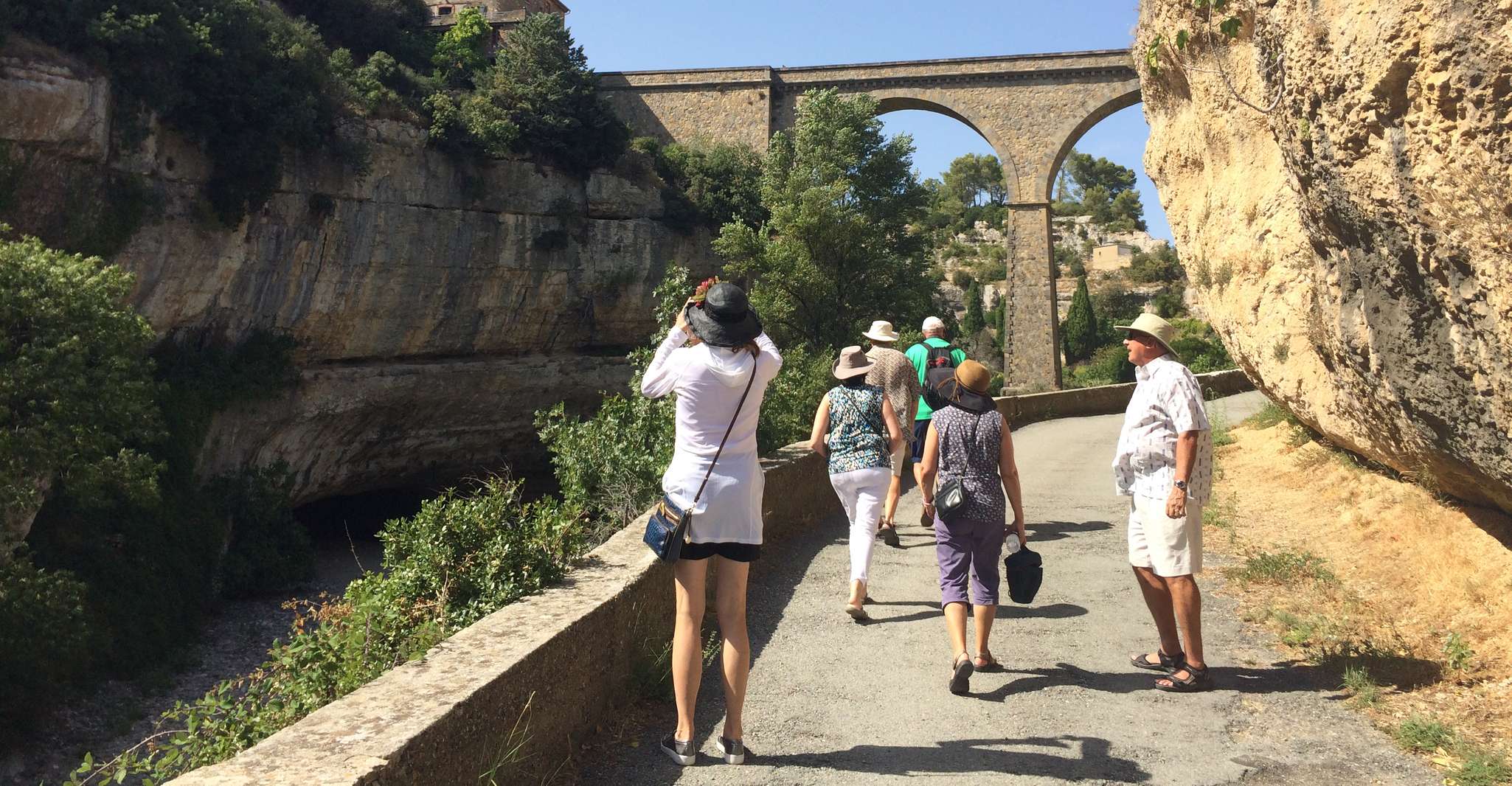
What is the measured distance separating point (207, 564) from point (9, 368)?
8.16 meters

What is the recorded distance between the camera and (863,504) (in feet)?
20.0

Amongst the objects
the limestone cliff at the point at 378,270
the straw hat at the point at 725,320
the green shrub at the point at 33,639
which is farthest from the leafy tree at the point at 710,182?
the straw hat at the point at 725,320

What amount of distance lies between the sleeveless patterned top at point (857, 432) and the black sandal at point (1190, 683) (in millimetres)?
1938

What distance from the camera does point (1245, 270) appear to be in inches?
326

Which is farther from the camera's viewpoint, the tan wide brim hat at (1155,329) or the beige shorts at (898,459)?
the beige shorts at (898,459)

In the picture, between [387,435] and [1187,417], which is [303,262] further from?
[1187,417]

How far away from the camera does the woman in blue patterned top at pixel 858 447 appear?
6016 mm

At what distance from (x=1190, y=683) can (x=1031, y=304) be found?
30828 mm

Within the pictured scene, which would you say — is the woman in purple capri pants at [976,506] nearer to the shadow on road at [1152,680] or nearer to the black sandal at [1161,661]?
the shadow on road at [1152,680]

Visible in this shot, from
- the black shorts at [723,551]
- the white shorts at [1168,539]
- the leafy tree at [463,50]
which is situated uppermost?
the leafy tree at [463,50]

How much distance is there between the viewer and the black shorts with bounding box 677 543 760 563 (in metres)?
3.76

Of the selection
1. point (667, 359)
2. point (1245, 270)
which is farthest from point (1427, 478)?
point (667, 359)

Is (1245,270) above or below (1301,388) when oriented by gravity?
above

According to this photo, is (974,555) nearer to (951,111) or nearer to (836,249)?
(836,249)
